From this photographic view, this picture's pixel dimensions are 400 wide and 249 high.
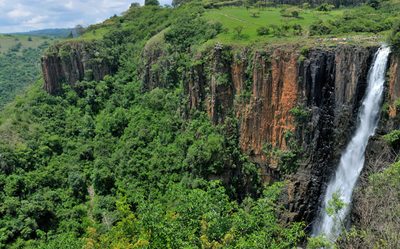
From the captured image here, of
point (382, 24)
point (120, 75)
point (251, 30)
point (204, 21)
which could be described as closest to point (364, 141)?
point (382, 24)

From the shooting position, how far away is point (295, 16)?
32.5m

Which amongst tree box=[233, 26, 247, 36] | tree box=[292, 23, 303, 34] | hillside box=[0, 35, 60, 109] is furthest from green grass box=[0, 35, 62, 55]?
tree box=[292, 23, 303, 34]

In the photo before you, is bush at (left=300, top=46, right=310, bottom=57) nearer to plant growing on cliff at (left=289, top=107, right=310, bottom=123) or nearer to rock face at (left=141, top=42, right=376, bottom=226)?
rock face at (left=141, top=42, right=376, bottom=226)

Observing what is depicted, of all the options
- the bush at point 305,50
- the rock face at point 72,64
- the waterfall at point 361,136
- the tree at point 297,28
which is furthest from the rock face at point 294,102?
the rock face at point 72,64

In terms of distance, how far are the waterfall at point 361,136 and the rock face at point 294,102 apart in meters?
0.48

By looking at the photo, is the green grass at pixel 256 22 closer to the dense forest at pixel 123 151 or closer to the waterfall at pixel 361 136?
the dense forest at pixel 123 151

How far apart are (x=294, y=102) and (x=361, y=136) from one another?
5241 millimetres

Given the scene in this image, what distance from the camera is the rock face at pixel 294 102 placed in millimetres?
21219

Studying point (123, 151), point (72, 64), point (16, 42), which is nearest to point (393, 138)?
point (123, 151)

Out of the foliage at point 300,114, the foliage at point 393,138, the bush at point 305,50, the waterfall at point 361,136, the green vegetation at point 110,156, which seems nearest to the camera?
the foliage at point 393,138

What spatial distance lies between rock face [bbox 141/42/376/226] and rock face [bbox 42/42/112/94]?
16602 millimetres

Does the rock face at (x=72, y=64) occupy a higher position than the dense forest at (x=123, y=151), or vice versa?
the rock face at (x=72, y=64)

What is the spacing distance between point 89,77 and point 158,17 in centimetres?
1427

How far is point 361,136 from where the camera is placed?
20.7 meters
